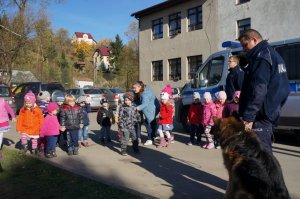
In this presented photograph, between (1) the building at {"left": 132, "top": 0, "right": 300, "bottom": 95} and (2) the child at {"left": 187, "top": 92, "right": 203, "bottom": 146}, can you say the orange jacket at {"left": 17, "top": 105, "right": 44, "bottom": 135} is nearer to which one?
(2) the child at {"left": 187, "top": 92, "right": 203, "bottom": 146}

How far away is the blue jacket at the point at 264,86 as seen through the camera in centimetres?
429

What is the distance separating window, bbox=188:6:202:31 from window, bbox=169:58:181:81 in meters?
2.99

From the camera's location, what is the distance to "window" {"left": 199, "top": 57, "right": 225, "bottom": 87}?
11202 mm

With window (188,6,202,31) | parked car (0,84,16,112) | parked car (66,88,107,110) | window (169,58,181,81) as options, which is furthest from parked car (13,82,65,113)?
window (188,6,202,31)

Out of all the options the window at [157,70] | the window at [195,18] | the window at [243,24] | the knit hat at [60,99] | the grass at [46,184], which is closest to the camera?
the grass at [46,184]

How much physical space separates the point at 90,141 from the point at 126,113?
2.79 meters

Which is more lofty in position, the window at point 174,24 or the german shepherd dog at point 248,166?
the window at point 174,24

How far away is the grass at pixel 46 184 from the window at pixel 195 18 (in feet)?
77.8

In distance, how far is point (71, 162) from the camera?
27.1 feet

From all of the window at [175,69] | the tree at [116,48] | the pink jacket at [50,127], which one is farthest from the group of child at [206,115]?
the tree at [116,48]

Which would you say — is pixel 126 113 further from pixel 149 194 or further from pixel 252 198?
pixel 252 198

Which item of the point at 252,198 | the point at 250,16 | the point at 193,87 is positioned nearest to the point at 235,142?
the point at 252,198

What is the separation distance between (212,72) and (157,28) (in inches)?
916

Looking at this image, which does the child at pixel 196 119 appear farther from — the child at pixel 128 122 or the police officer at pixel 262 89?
the police officer at pixel 262 89
